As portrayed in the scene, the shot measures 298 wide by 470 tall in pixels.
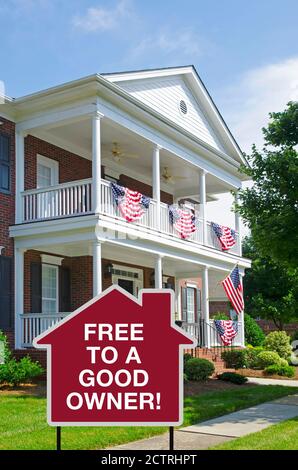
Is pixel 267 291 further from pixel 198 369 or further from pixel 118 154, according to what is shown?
pixel 198 369

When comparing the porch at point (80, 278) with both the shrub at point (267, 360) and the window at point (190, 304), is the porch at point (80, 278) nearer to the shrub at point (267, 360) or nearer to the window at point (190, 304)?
the shrub at point (267, 360)

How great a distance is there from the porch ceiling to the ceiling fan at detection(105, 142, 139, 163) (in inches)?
2.9

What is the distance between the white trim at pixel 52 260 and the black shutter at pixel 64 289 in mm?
253

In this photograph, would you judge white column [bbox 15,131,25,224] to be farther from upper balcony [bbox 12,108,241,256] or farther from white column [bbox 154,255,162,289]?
white column [bbox 154,255,162,289]

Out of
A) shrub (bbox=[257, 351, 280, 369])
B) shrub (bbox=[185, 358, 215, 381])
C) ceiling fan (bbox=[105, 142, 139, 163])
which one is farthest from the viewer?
shrub (bbox=[257, 351, 280, 369])

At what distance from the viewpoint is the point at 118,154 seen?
19.9 meters

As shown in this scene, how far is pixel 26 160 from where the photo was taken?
17.6 m

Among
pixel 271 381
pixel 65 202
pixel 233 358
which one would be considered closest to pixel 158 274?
pixel 65 202

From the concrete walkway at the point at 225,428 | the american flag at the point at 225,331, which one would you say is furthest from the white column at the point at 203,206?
the concrete walkway at the point at 225,428

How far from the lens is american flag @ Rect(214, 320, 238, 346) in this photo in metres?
21.7

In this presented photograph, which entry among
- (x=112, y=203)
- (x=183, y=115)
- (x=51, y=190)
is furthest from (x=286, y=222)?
(x=183, y=115)

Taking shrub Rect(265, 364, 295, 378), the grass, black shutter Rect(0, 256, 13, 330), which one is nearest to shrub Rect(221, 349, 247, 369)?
shrub Rect(265, 364, 295, 378)

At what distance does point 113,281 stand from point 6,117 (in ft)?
22.1

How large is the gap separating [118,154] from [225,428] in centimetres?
1129
